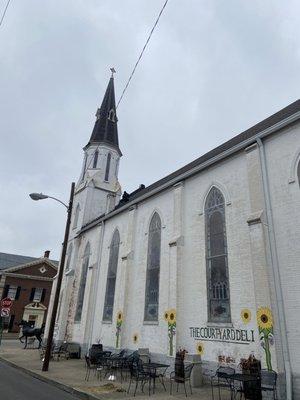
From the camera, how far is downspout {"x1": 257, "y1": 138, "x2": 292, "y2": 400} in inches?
332

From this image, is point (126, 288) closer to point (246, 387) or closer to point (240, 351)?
point (240, 351)

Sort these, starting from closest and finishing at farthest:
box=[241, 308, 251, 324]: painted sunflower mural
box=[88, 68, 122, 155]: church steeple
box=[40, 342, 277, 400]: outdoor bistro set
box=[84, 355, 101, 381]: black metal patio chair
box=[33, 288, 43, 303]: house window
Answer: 1. box=[40, 342, 277, 400]: outdoor bistro set
2. box=[241, 308, 251, 324]: painted sunflower mural
3. box=[84, 355, 101, 381]: black metal patio chair
4. box=[88, 68, 122, 155]: church steeple
5. box=[33, 288, 43, 303]: house window

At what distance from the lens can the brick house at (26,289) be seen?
39.0m

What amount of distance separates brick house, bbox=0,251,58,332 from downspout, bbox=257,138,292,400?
3658 cm

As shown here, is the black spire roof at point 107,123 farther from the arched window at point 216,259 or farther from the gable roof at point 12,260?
the gable roof at point 12,260

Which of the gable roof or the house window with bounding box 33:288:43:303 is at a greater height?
the gable roof

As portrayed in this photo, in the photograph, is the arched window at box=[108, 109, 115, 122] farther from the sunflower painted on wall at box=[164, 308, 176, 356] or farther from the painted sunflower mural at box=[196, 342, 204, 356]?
the painted sunflower mural at box=[196, 342, 204, 356]

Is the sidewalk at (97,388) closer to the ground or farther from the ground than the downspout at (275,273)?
closer to the ground

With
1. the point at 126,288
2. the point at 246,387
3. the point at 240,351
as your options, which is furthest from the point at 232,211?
the point at 126,288

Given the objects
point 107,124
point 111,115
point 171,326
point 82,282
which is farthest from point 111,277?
point 111,115

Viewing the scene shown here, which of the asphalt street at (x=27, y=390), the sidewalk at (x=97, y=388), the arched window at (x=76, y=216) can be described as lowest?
the asphalt street at (x=27, y=390)

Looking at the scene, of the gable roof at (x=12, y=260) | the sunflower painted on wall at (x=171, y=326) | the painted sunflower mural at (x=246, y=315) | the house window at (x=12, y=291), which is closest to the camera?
the painted sunflower mural at (x=246, y=315)

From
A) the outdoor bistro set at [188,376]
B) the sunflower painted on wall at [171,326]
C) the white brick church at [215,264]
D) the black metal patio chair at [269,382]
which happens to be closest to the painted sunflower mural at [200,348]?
the white brick church at [215,264]

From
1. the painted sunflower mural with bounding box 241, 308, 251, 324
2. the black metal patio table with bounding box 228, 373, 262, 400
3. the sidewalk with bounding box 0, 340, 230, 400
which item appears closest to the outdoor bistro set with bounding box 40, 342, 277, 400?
the black metal patio table with bounding box 228, 373, 262, 400
